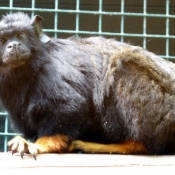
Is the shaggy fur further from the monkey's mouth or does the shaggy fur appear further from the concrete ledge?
the concrete ledge

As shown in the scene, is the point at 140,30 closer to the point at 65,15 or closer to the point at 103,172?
the point at 65,15

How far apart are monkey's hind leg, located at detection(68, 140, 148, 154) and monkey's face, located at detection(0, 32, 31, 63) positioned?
694 millimetres

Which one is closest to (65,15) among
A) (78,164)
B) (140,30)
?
(140,30)

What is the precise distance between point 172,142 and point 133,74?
1.75 feet

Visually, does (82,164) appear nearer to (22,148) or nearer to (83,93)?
(22,148)

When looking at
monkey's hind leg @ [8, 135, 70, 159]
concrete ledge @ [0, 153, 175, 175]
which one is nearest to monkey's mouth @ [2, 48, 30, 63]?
monkey's hind leg @ [8, 135, 70, 159]

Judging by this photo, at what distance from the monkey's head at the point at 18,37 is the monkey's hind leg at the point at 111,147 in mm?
696

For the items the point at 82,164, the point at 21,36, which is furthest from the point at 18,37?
the point at 82,164

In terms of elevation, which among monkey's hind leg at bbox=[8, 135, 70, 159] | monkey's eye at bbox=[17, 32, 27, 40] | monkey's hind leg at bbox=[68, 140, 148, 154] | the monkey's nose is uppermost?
monkey's eye at bbox=[17, 32, 27, 40]

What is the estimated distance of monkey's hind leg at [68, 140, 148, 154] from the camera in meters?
3.95

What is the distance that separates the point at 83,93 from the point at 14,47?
577 millimetres

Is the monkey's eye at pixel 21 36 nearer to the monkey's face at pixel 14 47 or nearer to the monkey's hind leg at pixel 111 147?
the monkey's face at pixel 14 47

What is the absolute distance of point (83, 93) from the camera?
13.4ft

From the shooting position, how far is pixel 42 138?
3949 mm
